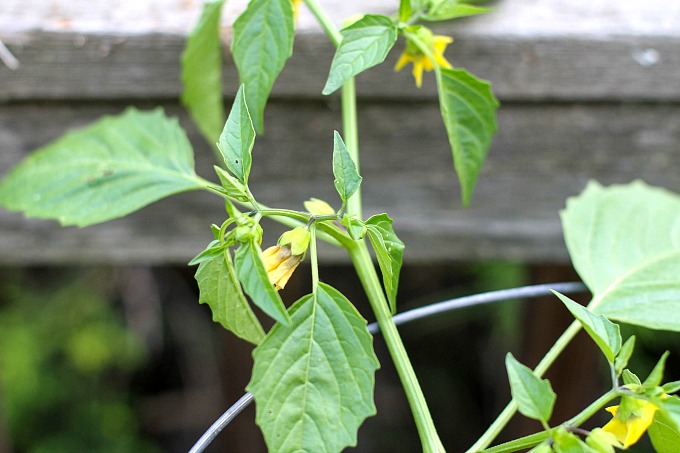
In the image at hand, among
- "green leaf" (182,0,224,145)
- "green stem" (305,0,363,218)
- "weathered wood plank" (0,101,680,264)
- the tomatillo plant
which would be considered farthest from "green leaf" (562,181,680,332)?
"green leaf" (182,0,224,145)

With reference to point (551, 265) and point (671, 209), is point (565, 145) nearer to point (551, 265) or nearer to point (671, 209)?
point (671, 209)

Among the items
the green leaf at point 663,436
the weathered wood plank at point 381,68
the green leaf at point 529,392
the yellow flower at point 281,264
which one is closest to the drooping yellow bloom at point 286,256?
the yellow flower at point 281,264

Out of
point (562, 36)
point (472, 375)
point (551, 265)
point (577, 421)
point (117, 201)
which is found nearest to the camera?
point (577, 421)

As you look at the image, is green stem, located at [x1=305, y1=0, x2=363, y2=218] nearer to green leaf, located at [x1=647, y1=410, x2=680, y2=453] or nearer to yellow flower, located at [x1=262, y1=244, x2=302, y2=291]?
yellow flower, located at [x1=262, y1=244, x2=302, y2=291]

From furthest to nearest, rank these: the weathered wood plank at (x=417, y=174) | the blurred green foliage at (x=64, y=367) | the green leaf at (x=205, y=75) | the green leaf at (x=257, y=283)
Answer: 1. the blurred green foliage at (x=64, y=367)
2. the weathered wood plank at (x=417, y=174)
3. the green leaf at (x=205, y=75)
4. the green leaf at (x=257, y=283)

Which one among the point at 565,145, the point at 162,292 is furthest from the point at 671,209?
the point at 162,292

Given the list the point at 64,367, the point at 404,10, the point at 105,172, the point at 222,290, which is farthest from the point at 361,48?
the point at 64,367

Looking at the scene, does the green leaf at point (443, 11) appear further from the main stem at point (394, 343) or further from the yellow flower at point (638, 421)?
the yellow flower at point (638, 421)
